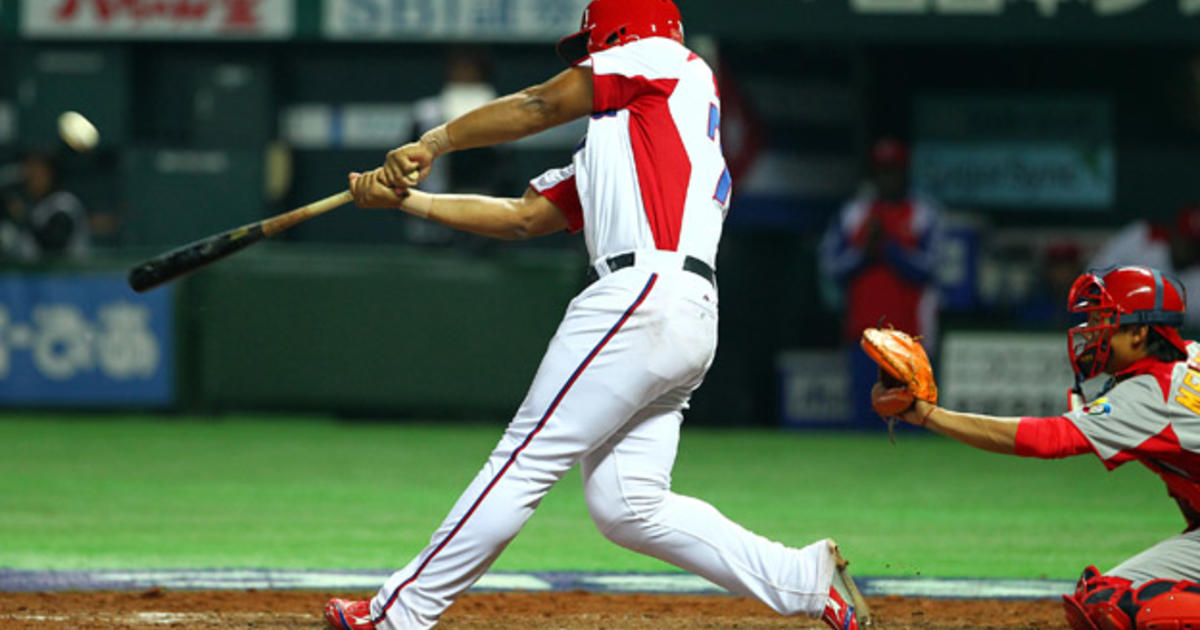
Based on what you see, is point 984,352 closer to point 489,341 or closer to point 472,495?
point 489,341

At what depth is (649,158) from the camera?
4.79 metres

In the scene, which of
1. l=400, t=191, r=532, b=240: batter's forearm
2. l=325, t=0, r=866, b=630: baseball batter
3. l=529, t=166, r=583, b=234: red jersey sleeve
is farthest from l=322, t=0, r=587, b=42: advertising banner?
l=325, t=0, r=866, b=630: baseball batter

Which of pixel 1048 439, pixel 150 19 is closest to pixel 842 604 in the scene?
pixel 1048 439

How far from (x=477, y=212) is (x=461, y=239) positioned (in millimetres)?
7266

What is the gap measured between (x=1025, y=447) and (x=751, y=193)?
26.2ft

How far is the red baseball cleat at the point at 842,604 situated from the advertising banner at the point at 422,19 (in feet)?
24.2

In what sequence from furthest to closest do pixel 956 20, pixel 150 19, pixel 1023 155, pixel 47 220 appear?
pixel 47 220 < pixel 1023 155 < pixel 150 19 < pixel 956 20

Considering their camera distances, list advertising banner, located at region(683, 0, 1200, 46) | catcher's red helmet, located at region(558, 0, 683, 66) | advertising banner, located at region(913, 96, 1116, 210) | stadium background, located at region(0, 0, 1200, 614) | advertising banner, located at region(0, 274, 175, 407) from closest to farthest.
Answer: catcher's red helmet, located at region(558, 0, 683, 66) < advertising banner, located at region(683, 0, 1200, 46) < stadium background, located at region(0, 0, 1200, 614) < advertising banner, located at region(0, 274, 175, 407) < advertising banner, located at region(913, 96, 1116, 210)

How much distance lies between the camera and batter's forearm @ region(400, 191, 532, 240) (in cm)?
520

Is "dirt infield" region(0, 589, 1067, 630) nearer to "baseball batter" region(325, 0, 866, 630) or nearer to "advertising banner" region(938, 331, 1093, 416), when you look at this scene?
"baseball batter" region(325, 0, 866, 630)

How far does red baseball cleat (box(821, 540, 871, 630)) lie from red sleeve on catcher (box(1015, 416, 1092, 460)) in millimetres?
576

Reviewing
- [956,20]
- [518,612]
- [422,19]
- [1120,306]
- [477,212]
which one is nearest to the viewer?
[1120,306]

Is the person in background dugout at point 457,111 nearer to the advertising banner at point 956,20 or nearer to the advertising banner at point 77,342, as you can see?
the advertising banner at point 956,20

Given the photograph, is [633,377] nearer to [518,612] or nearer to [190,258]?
[518,612]
